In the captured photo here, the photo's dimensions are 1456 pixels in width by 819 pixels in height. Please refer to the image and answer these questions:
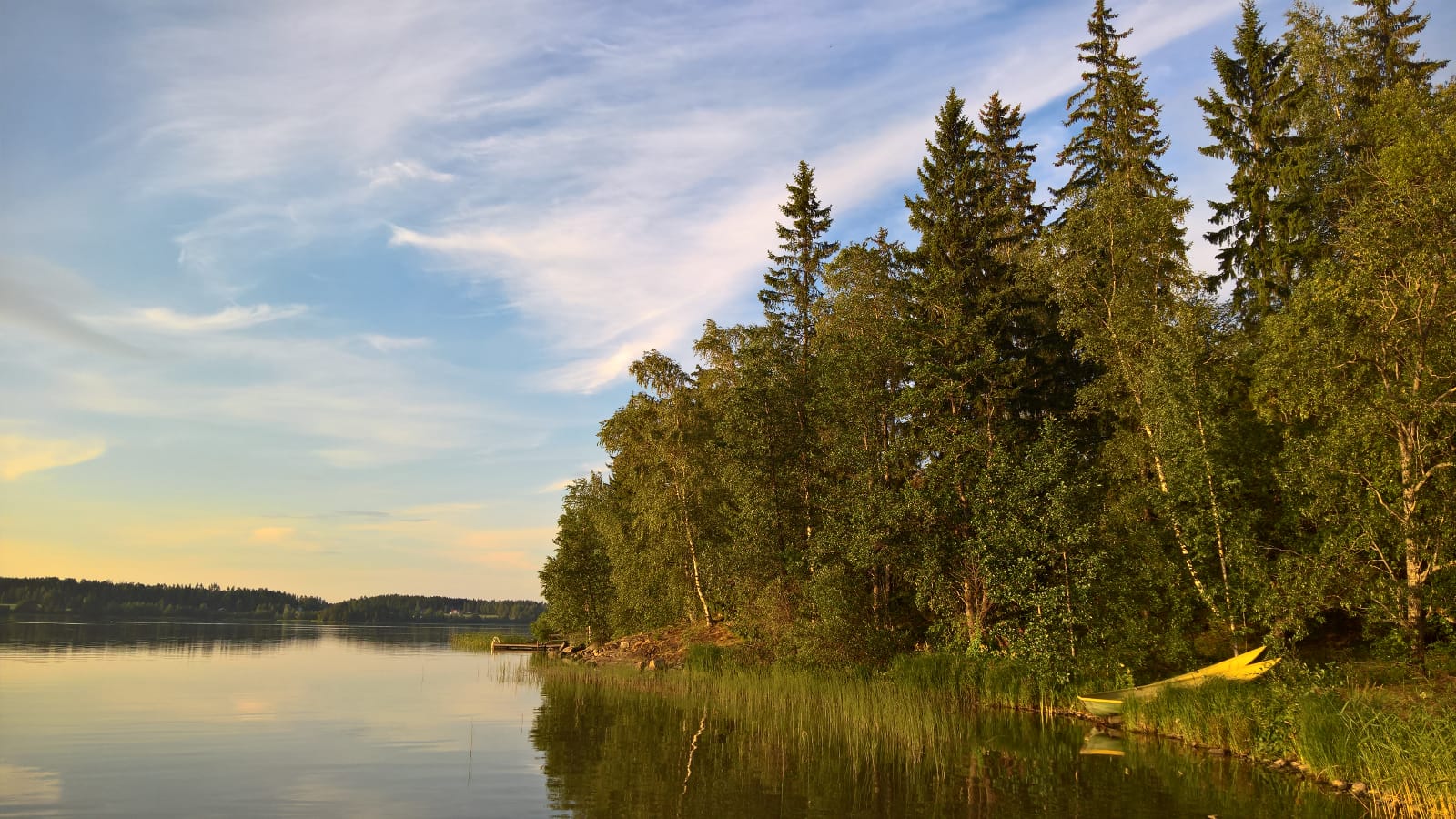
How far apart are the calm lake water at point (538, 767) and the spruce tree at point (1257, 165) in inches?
1037

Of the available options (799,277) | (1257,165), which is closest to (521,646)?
(799,277)

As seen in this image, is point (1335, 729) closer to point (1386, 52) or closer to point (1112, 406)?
point (1112, 406)

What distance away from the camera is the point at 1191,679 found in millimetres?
23844

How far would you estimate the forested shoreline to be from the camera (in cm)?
2442

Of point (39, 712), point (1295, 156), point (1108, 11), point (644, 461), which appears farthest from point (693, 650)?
point (1108, 11)

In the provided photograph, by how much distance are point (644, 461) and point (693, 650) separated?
1338cm

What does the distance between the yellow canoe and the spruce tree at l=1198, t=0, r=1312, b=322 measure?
69.7ft

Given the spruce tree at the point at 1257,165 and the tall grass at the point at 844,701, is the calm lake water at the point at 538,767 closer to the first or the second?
the tall grass at the point at 844,701

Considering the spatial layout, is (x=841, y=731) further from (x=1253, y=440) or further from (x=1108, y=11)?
(x=1108, y=11)

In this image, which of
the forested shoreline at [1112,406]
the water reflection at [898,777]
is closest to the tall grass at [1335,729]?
the water reflection at [898,777]

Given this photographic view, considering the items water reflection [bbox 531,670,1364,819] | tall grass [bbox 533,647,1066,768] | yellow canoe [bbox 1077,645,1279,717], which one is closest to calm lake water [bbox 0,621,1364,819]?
water reflection [bbox 531,670,1364,819]

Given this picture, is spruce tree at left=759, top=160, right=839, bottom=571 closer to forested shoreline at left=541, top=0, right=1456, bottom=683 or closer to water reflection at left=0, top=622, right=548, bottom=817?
forested shoreline at left=541, top=0, right=1456, bottom=683

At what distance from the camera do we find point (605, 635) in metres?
70.2

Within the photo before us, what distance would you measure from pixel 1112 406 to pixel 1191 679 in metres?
14.8
